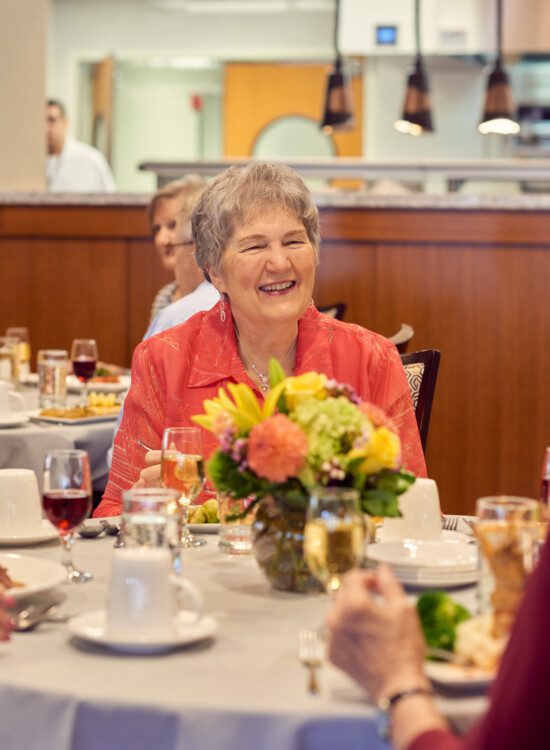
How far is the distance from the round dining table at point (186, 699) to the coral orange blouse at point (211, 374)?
975 mm

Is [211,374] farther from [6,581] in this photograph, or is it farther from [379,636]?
[379,636]

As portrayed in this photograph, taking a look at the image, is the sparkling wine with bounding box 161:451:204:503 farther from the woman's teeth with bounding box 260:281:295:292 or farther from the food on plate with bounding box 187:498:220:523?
the woman's teeth with bounding box 260:281:295:292

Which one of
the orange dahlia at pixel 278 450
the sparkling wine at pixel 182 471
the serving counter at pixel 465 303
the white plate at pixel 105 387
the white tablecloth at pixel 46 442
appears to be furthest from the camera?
the serving counter at pixel 465 303

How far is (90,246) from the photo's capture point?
5.65 meters

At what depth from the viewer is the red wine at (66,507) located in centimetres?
172

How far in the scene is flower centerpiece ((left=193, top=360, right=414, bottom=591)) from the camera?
159 cm

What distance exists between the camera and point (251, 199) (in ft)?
8.45

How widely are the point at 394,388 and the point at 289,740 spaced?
140 cm

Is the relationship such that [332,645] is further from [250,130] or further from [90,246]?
[250,130]

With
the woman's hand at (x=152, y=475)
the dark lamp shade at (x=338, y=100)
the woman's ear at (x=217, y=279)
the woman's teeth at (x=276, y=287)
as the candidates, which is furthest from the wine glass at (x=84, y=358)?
the dark lamp shade at (x=338, y=100)

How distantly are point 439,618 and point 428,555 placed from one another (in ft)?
1.41

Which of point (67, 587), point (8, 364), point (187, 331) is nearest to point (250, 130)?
point (8, 364)

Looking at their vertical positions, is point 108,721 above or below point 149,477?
below

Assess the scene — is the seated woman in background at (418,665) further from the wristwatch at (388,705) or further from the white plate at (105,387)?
the white plate at (105,387)
